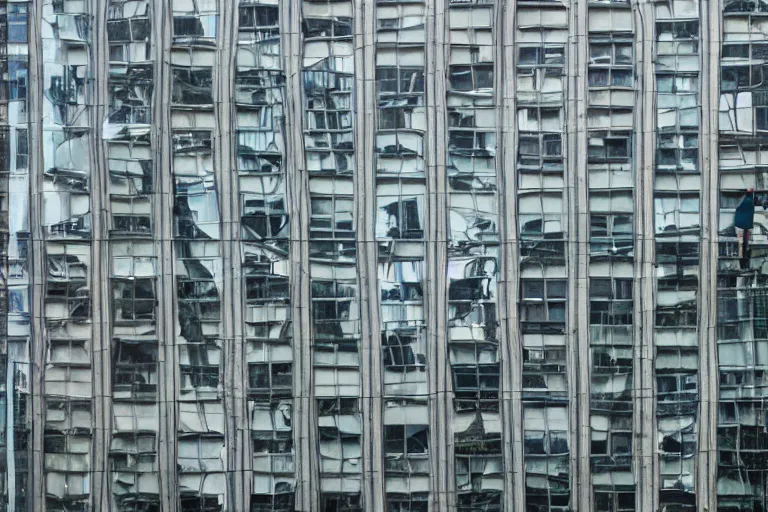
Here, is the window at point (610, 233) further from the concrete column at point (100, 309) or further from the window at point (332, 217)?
the concrete column at point (100, 309)

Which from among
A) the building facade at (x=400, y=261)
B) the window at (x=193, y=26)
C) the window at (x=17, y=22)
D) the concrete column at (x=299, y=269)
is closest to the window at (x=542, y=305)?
the building facade at (x=400, y=261)

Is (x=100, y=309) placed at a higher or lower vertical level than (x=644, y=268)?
lower

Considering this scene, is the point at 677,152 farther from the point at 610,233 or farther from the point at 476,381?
the point at 476,381

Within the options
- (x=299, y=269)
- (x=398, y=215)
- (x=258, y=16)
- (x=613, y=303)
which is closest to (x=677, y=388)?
(x=613, y=303)

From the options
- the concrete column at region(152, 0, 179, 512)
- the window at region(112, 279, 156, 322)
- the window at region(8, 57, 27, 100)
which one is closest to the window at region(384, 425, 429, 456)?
the concrete column at region(152, 0, 179, 512)

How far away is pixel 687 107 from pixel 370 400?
351 centimetres

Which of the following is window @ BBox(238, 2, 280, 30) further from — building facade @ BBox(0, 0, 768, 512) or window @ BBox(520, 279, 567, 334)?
window @ BBox(520, 279, 567, 334)

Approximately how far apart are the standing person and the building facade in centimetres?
6

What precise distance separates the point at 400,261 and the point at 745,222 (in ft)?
9.14

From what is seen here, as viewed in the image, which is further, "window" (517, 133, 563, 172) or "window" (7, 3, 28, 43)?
"window" (7, 3, 28, 43)

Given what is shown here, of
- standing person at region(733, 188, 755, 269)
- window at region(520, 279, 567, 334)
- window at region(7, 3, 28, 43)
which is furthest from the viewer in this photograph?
window at region(7, 3, 28, 43)

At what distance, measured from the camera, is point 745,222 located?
7.35 m

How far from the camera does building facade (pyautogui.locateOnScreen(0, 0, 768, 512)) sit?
7449 mm

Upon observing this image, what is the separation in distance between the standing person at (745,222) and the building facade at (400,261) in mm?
64
